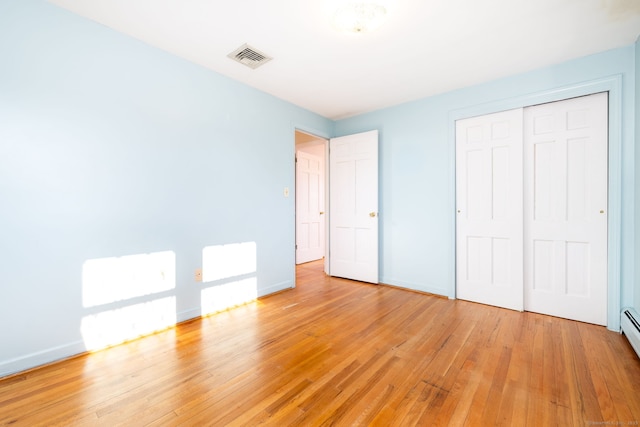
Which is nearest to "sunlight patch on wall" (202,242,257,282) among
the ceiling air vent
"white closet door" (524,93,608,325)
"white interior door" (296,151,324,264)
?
the ceiling air vent

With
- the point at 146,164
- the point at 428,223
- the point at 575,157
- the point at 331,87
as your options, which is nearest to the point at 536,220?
the point at 575,157

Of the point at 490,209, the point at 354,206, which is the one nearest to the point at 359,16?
the point at 490,209

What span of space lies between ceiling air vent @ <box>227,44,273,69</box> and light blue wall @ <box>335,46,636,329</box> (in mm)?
1947

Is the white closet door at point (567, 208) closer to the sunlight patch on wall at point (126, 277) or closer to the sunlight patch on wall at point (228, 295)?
the sunlight patch on wall at point (228, 295)

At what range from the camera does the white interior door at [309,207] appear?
552 centimetres

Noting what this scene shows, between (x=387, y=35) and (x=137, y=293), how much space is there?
10.1 ft

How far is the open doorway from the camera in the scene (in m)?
5.51

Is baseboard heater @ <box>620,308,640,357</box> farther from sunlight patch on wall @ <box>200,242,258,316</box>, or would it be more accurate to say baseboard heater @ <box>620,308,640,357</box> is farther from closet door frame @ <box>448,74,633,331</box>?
sunlight patch on wall @ <box>200,242,258,316</box>

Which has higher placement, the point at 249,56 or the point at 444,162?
the point at 249,56

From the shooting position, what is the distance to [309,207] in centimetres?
575

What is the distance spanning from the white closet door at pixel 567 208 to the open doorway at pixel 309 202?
359cm

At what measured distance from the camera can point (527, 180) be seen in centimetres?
288

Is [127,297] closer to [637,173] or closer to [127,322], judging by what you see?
[127,322]

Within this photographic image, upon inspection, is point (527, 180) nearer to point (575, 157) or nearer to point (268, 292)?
point (575, 157)
